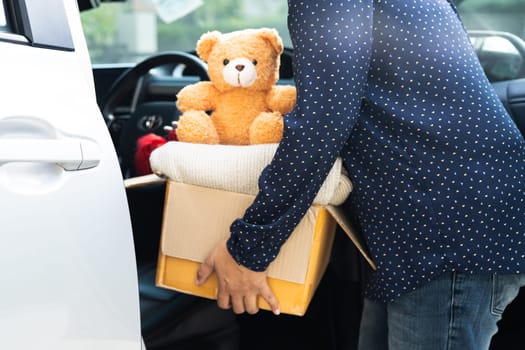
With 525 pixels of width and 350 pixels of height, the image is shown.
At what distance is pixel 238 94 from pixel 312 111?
1.03 ft

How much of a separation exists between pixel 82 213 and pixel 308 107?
0.39 metres

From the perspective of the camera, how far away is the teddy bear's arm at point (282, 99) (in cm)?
122

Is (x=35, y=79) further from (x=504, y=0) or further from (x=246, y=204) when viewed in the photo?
(x=504, y=0)

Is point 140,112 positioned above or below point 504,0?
below

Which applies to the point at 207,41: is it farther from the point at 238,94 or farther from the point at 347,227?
the point at 347,227

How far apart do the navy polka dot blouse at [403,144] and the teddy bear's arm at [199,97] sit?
0.31 metres

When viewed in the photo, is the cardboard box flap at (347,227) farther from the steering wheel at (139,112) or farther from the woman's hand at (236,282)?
the steering wheel at (139,112)

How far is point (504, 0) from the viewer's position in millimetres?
1985

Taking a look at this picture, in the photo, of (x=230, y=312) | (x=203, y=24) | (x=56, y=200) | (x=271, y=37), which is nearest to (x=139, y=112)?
(x=203, y=24)

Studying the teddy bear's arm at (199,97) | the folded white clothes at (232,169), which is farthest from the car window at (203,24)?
the folded white clothes at (232,169)

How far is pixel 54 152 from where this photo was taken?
79 centimetres

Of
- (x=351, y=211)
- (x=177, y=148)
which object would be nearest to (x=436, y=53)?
(x=351, y=211)

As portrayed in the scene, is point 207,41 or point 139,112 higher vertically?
point 207,41

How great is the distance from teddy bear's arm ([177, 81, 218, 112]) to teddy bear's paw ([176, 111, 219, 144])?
3 centimetres
